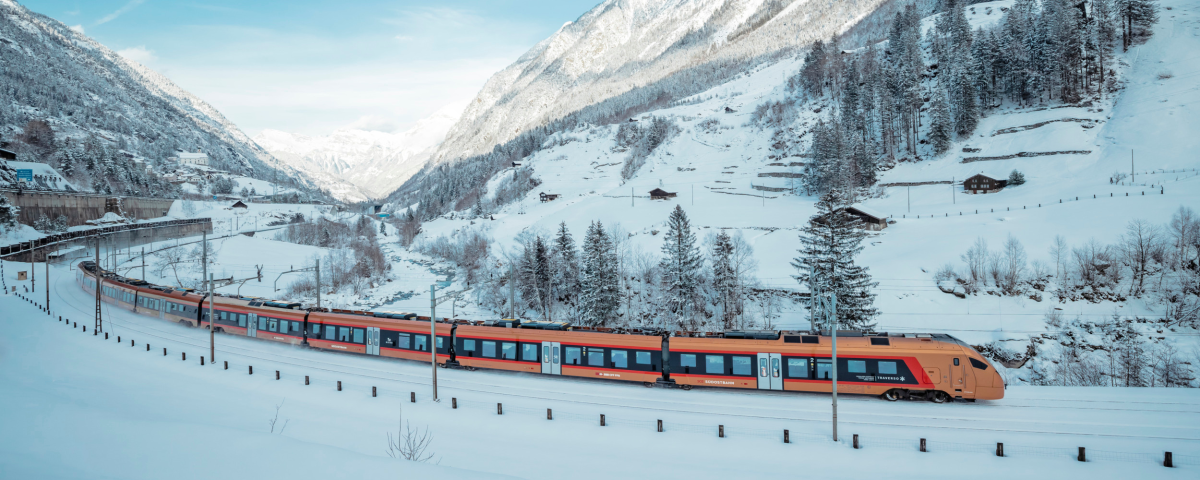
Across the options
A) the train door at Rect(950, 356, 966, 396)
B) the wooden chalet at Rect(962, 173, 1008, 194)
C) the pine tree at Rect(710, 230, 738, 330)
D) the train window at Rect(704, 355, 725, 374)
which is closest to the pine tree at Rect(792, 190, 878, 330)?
the pine tree at Rect(710, 230, 738, 330)

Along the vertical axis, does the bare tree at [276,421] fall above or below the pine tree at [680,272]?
below

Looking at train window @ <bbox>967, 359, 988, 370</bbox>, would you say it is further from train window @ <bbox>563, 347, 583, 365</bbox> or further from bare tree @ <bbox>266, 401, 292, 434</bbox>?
bare tree @ <bbox>266, 401, 292, 434</bbox>

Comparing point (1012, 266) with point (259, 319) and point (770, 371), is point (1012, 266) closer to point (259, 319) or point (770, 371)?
point (770, 371)

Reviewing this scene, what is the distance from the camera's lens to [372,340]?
29359 millimetres

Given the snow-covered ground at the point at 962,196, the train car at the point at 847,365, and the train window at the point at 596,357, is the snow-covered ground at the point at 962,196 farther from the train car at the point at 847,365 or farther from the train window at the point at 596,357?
the train window at the point at 596,357

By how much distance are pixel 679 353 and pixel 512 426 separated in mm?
8111

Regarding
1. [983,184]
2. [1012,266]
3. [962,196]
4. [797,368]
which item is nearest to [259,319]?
[797,368]

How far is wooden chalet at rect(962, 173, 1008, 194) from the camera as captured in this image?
6844cm

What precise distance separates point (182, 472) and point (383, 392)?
48.3ft

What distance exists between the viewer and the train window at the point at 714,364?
74.2ft

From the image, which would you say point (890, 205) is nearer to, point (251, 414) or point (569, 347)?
point (569, 347)

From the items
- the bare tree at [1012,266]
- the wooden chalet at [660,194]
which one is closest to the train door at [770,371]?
the bare tree at [1012,266]

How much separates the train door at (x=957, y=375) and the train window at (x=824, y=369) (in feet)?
13.9

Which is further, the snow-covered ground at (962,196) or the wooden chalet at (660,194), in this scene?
the wooden chalet at (660,194)
